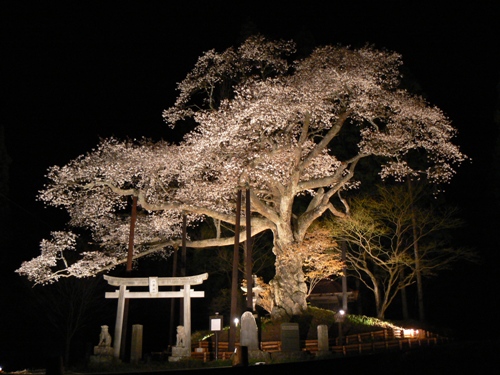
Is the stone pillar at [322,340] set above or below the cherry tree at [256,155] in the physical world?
below

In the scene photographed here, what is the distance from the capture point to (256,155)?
642 inches

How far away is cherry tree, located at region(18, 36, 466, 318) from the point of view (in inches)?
640

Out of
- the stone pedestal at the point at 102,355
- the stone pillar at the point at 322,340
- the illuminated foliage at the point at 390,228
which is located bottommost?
the stone pedestal at the point at 102,355

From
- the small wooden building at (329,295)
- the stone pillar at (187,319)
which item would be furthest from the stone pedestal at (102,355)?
the small wooden building at (329,295)

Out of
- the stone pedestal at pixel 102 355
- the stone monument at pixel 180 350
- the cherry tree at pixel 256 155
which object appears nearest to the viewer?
the stone pedestal at pixel 102 355

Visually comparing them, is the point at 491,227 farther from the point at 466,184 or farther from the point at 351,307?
the point at 351,307

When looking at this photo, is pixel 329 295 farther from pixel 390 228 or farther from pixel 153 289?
pixel 153 289

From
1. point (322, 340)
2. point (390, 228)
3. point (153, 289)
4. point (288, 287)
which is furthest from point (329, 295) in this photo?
point (153, 289)

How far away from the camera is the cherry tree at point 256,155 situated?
16.3 metres

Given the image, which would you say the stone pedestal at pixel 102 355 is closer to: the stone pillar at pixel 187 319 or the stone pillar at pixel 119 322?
the stone pillar at pixel 119 322

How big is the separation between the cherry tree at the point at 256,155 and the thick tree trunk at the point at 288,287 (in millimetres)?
41

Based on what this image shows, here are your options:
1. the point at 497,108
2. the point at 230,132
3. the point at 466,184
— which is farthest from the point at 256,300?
the point at 466,184

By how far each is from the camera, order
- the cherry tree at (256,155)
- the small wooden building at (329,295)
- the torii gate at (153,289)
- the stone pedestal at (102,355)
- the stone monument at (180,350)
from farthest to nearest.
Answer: the small wooden building at (329,295) < the cherry tree at (256,155) < the torii gate at (153,289) < the stone monument at (180,350) < the stone pedestal at (102,355)

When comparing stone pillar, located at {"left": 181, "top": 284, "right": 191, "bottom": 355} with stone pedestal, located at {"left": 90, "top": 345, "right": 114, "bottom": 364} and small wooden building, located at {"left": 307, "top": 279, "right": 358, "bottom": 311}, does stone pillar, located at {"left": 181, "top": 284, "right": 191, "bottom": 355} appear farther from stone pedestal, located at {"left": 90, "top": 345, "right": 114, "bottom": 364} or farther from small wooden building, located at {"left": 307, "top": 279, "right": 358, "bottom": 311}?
small wooden building, located at {"left": 307, "top": 279, "right": 358, "bottom": 311}
